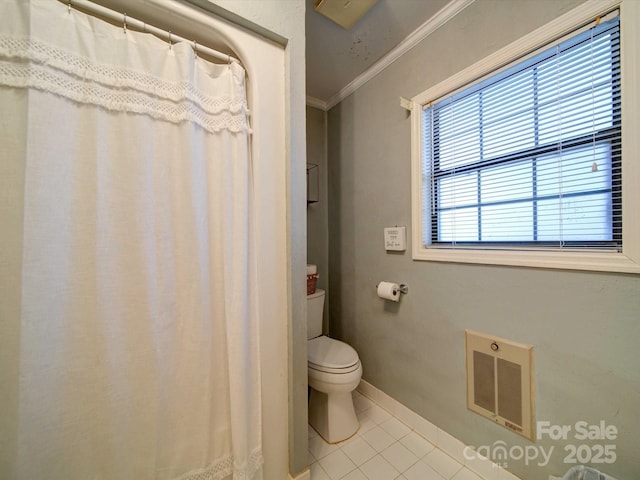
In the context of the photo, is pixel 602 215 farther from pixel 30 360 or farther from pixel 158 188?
pixel 30 360

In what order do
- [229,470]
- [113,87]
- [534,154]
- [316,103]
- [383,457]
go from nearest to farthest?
1. [113,87]
2. [229,470]
3. [534,154]
4. [383,457]
5. [316,103]

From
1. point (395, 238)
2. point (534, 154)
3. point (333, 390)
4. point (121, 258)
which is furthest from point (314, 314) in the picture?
point (534, 154)

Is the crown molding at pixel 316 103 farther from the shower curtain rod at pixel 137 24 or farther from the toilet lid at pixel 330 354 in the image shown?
the toilet lid at pixel 330 354

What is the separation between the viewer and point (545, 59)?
1.04m

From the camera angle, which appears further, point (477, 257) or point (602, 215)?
point (477, 257)

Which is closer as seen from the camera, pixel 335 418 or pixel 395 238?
pixel 335 418

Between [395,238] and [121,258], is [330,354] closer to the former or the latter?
[395,238]

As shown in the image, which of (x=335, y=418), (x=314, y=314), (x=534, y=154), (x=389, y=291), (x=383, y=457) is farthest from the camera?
(x=314, y=314)

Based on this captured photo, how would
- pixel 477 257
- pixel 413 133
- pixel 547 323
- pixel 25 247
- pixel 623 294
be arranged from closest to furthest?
pixel 25 247, pixel 623 294, pixel 547 323, pixel 477 257, pixel 413 133

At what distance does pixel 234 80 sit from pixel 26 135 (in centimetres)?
70

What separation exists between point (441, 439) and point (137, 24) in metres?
2.41

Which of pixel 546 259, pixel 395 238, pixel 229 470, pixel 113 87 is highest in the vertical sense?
pixel 113 87

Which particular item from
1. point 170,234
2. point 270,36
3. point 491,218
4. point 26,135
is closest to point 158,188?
point 170,234

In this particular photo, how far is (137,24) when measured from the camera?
0.85 meters
